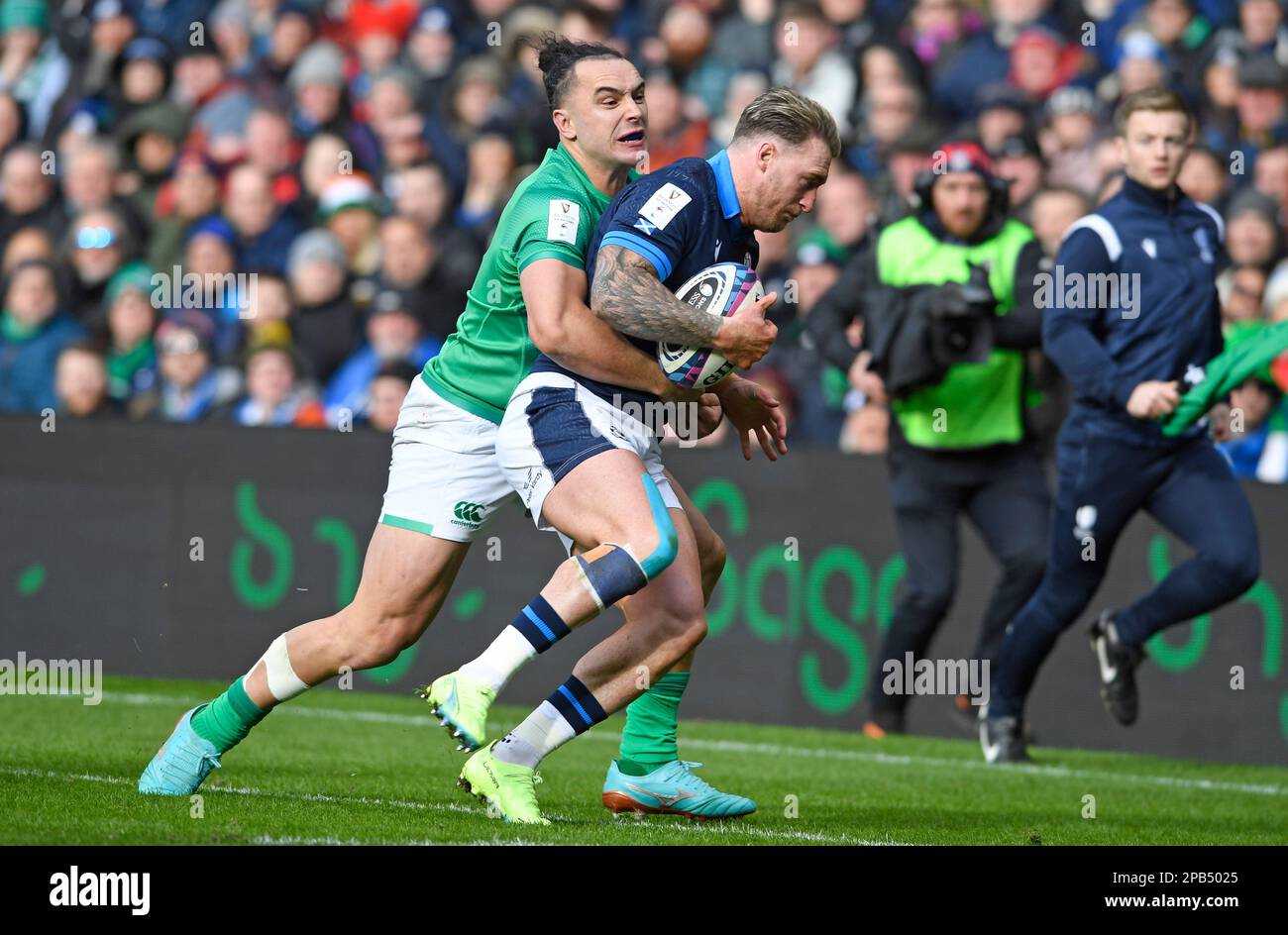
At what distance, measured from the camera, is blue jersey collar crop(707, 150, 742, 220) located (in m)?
6.32

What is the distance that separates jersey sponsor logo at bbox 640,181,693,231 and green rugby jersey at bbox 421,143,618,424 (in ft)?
0.97

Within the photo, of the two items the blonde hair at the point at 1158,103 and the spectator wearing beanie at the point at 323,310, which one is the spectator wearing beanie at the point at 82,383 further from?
the blonde hair at the point at 1158,103

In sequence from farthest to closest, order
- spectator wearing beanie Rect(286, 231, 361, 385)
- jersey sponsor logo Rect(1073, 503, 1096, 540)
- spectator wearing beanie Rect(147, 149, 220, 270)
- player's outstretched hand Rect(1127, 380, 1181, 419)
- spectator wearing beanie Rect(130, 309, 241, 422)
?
spectator wearing beanie Rect(147, 149, 220, 270) → spectator wearing beanie Rect(286, 231, 361, 385) → spectator wearing beanie Rect(130, 309, 241, 422) → jersey sponsor logo Rect(1073, 503, 1096, 540) → player's outstretched hand Rect(1127, 380, 1181, 419)

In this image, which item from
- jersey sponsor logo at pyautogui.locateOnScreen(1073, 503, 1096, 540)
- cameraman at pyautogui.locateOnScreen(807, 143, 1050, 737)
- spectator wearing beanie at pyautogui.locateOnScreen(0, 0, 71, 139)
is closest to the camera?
jersey sponsor logo at pyautogui.locateOnScreen(1073, 503, 1096, 540)

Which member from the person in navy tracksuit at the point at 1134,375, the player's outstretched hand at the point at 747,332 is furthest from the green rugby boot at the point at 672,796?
the person in navy tracksuit at the point at 1134,375

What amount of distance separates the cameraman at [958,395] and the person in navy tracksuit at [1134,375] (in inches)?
37.2

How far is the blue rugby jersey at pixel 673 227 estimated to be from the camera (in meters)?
6.10

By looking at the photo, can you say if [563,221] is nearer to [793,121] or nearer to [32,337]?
[793,121]

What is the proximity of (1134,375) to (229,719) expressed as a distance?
4322mm

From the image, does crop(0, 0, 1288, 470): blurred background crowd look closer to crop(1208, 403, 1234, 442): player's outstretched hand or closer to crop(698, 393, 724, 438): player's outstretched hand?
crop(1208, 403, 1234, 442): player's outstretched hand

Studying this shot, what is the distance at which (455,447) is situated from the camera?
6.57 meters

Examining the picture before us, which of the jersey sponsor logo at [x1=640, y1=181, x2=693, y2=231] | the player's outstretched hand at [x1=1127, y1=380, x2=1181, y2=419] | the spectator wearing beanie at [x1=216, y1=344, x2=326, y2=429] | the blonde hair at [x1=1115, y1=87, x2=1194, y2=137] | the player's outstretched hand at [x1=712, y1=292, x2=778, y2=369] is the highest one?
the blonde hair at [x1=1115, y1=87, x2=1194, y2=137]

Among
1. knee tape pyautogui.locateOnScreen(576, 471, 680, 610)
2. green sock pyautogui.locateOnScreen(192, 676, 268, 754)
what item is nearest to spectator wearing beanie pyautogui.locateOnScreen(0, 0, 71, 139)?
green sock pyautogui.locateOnScreen(192, 676, 268, 754)
